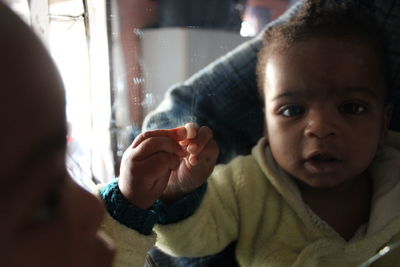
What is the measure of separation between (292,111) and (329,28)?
12 cm

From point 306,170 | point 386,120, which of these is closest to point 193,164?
point 306,170

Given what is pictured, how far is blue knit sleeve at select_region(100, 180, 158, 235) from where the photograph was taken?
44 cm

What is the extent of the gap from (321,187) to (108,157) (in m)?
0.29

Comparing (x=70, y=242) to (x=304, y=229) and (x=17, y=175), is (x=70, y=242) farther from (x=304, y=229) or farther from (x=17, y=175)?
(x=304, y=229)

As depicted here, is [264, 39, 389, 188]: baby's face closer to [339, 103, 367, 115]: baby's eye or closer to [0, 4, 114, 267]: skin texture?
[339, 103, 367, 115]: baby's eye

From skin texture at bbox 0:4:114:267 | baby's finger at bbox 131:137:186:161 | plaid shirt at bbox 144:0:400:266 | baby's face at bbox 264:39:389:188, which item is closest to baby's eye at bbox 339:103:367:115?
baby's face at bbox 264:39:389:188

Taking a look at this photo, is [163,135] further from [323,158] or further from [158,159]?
[323,158]

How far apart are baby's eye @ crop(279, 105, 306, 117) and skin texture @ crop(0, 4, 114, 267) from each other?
0.38m

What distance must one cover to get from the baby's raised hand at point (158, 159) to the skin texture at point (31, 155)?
21cm

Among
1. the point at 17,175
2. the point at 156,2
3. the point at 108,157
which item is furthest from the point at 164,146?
the point at 17,175

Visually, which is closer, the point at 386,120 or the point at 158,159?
the point at 158,159

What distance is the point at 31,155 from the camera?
0.19 metres

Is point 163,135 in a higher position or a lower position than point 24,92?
lower

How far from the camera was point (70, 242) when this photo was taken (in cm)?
25
